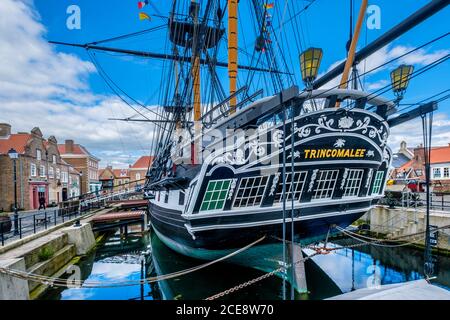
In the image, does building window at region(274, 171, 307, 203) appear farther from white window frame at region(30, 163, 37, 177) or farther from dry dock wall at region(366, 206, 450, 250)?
white window frame at region(30, 163, 37, 177)

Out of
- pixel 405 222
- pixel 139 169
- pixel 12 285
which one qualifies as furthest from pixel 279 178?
pixel 139 169

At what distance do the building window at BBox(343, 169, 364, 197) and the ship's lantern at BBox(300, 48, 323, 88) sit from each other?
3702mm

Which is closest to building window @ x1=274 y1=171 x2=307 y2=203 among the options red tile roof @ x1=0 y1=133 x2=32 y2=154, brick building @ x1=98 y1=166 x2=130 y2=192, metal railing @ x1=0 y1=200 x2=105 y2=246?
metal railing @ x1=0 y1=200 x2=105 y2=246

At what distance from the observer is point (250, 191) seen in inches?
329

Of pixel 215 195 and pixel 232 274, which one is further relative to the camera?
pixel 232 274

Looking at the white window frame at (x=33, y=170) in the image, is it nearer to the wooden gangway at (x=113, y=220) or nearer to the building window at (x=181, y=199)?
the wooden gangway at (x=113, y=220)

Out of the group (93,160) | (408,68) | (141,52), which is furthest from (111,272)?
(93,160)

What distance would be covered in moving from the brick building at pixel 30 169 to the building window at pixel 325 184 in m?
30.6

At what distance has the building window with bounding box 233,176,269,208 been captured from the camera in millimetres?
8258

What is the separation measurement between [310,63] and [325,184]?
13.3 ft

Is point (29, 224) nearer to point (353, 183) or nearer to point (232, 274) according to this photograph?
point (232, 274)

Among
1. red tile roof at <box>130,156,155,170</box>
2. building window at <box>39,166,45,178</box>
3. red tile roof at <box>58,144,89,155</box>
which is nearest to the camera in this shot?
building window at <box>39,166,45,178</box>
